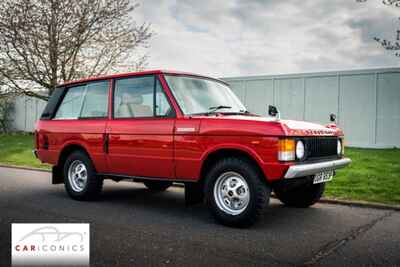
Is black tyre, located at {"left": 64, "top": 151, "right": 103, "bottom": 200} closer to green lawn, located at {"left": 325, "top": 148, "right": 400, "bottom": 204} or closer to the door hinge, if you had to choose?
the door hinge

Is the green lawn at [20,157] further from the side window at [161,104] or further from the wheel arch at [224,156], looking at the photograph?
the wheel arch at [224,156]

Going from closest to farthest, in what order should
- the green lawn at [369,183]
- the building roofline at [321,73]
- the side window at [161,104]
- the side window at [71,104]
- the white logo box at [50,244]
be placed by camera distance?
the white logo box at [50,244]
the side window at [161,104]
the green lawn at [369,183]
the side window at [71,104]
the building roofline at [321,73]

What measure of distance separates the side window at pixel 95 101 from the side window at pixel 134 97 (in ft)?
0.95

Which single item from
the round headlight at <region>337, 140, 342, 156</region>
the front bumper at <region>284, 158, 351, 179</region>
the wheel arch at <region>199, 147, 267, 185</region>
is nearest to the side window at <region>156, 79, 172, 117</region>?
the wheel arch at <region>199, 147, 267, 185</region>

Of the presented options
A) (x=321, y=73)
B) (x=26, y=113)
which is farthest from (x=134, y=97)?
(x=26, y=113)

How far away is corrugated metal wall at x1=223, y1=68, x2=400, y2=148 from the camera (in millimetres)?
16156

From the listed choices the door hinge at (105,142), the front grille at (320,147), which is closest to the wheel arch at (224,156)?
the front grille at (320,147)

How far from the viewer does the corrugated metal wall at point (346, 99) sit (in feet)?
53.0

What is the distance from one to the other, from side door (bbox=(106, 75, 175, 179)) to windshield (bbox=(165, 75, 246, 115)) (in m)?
0.20

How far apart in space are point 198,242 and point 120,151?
96.5 inches

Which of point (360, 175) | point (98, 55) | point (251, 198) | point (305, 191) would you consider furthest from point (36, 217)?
point (98, 55)

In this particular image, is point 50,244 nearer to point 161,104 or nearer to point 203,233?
Answer: point 203,233

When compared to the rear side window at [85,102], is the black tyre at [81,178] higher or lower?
lower

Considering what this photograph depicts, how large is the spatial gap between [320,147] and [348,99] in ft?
40.2
